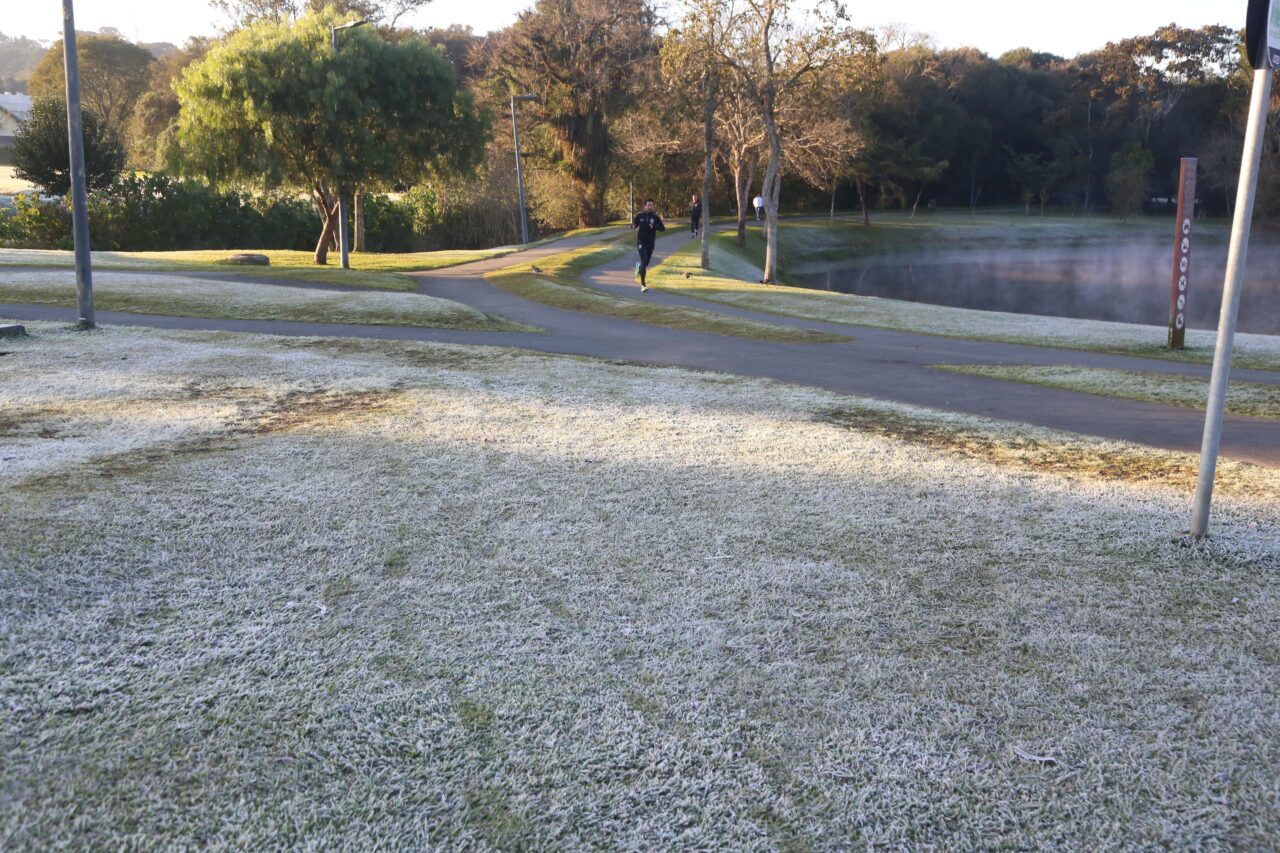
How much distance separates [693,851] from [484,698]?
4.25 ft

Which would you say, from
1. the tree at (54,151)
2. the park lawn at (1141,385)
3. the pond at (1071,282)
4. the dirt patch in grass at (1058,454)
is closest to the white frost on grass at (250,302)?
the park lawn at (1141,385)

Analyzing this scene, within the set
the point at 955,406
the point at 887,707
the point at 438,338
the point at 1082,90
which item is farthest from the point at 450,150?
the point at 1082,90

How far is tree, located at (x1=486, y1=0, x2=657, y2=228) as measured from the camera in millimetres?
58219

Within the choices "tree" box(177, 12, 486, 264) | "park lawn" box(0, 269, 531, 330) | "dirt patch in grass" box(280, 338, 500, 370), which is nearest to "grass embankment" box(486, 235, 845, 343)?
"park lawn" box(0, 269, 531, 330)

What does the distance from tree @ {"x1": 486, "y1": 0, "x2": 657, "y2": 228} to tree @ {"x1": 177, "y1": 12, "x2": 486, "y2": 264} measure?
2676 cm

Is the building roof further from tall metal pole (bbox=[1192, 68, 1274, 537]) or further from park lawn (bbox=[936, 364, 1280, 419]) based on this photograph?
tall metal pole (bbox=[1192, 68, 1274, 537])

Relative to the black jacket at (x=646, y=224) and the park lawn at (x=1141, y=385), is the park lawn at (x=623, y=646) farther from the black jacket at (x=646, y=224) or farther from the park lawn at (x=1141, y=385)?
the black jacket at (x=646, y=224)

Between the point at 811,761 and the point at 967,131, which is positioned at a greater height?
the point at 967,131

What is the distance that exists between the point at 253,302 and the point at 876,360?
13.3 meters

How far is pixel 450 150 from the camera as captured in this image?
3391 cm

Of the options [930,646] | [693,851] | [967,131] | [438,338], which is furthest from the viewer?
[967,131]

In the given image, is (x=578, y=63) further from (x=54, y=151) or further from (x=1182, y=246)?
(x=1182, y=246)

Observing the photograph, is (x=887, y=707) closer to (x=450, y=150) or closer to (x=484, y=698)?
(x=484, y=698)

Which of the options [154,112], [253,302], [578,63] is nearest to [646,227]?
[253,302]
